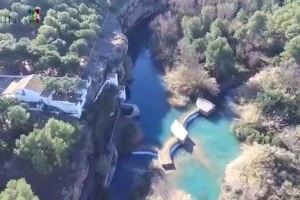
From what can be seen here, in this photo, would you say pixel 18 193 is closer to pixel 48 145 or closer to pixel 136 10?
pixel 48 145

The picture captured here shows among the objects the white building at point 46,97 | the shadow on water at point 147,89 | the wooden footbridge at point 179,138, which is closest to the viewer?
the white building at point 46,97

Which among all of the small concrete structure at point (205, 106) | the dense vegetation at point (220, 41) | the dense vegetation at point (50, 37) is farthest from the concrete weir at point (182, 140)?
the dense vegetation at point (50, 37)

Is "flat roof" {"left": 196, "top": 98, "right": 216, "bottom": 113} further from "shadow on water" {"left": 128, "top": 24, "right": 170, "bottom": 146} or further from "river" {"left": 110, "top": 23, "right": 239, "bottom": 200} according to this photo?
"shadow on water" {"left": 128, "top": 24, "right": 170, "bottom": 146}

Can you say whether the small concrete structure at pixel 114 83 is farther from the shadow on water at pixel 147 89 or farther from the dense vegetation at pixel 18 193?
the dense vegetation at pixel 18 193

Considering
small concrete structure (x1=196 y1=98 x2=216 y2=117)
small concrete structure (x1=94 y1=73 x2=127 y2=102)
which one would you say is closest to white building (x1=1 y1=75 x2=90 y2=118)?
small concrete structure (x1=94 y1=73 x2=127 y2=102)

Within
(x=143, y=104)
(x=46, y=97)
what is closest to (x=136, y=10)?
(x=143, y=104)

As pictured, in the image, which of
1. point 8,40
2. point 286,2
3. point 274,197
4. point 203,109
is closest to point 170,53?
point 203,109
